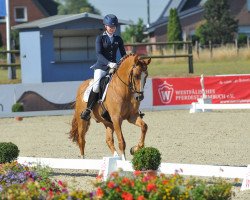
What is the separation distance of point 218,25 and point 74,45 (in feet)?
109

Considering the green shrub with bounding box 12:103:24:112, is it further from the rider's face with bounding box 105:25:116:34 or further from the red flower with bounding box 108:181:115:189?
the red flower with bounding box 108:181:115:189

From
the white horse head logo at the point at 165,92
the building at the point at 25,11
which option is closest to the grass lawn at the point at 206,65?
the white horse head logo at the point at 165,92

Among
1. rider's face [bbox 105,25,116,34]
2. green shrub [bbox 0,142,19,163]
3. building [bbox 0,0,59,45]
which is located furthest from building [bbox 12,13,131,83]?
building [bbox 0,0,59,45]

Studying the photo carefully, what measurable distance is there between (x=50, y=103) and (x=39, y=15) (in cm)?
5824

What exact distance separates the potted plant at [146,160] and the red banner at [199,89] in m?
14.7

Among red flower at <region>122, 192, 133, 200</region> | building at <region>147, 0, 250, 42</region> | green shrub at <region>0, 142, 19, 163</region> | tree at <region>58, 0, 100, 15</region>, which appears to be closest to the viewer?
red flower at <region>122, 192, 133, 200</region>

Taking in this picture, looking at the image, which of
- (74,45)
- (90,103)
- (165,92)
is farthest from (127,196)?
(74,45)

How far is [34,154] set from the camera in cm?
1555

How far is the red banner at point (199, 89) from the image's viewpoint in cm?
2514

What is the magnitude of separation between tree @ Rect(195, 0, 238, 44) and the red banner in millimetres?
39528

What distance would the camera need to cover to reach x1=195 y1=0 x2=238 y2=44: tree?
65500mm

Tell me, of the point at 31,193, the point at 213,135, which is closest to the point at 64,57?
the point at 213,135

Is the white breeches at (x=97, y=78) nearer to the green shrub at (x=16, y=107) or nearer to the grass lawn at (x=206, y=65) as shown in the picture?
the green shrub at (x=16, y=107)

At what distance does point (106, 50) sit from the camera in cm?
1316
